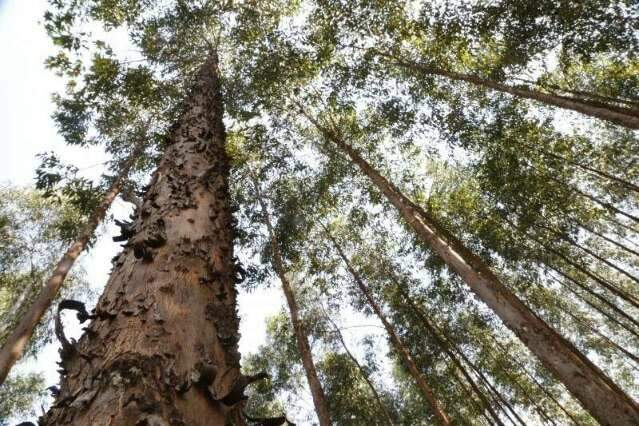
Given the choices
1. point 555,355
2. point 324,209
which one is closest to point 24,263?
point 324,209

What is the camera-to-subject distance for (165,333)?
44.4 inches

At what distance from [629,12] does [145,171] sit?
11523 millimetres

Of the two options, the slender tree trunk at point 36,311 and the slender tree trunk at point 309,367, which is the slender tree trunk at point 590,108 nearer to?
the slender tree trunk at point 309,367

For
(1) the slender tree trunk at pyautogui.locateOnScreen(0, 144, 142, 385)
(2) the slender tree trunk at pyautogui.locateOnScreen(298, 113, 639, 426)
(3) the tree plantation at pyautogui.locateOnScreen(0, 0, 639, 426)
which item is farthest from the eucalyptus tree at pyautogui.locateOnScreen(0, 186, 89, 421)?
(2) the slender tree trunk at pyautogui.locateOnScreen(298, 113, 639, 426)

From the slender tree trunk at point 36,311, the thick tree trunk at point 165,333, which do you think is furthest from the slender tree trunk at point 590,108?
the slender tree trunk at point 36,311

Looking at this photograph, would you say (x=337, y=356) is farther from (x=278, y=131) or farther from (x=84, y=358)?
(x=84, y=358)

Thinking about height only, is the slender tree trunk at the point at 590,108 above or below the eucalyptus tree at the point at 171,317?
above

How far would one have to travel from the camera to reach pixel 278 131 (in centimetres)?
1130

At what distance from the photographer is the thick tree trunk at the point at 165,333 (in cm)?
92

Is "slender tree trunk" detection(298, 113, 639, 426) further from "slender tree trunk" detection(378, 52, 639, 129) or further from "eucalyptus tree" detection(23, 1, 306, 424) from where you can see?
"eucalyptus tree" detection(23, 1, 306, 424)

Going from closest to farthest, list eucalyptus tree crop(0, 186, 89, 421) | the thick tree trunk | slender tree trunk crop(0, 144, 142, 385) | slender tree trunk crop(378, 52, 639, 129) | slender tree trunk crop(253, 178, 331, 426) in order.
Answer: the thick tree trunk, slender tree trunk crop(0, 144, 142, 385), slender tree trunk crop(378, 52, 639, 129), slender tree trunk crop(253, 178, 331, 426), eucalyptus tree crop(0, 186, 89, 421)

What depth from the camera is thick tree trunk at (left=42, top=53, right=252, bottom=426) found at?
0.92 metres

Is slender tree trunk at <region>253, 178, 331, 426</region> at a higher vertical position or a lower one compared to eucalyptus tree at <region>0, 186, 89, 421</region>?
lower

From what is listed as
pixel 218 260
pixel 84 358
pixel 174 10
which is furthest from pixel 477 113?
pixel 84 358
